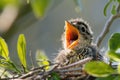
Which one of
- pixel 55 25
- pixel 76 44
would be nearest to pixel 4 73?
pixel 76 44

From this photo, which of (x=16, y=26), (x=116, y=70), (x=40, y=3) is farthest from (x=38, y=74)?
(x=16, y=26)

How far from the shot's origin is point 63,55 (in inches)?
111

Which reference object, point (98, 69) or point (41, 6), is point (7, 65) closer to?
point (41, 6)

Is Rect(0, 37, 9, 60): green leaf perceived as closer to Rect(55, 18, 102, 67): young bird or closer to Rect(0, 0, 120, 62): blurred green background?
Rect(55, 18, 102, 67): young bird

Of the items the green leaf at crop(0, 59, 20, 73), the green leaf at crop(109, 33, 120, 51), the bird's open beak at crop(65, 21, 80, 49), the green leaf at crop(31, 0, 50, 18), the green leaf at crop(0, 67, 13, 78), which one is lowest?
the green leaf at crop(0, 67, 13, 78)

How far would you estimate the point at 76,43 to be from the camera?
3.01 metres

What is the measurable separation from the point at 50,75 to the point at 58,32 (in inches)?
158

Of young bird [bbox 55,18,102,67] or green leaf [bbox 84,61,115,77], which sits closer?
green leaf [bbox 84,61,115,77]

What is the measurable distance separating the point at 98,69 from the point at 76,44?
1298 millimetres

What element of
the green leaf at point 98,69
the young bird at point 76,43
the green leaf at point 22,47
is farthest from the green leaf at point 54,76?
the young bird at point 76,43

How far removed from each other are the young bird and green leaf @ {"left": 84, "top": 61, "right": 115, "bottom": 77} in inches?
38.7

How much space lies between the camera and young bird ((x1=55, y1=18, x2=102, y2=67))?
2.78 meters

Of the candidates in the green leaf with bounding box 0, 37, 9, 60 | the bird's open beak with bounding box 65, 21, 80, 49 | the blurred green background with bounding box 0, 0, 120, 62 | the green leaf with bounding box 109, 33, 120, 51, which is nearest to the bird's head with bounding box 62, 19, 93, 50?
the bird's open beak with bounding box 65, 21, 80, 49

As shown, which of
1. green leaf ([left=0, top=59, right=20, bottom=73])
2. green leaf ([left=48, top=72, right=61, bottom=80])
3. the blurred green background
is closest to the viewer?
green leaf ([left=48, top=72, right=61, bottom=80])
